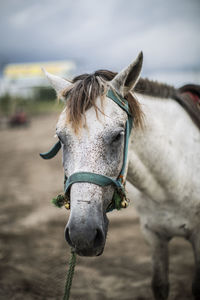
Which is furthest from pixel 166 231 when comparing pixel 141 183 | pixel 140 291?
pixel 140 291

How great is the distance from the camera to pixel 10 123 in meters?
20.4

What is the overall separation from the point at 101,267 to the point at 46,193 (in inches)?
137

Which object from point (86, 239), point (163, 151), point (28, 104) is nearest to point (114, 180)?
point (86, 239)

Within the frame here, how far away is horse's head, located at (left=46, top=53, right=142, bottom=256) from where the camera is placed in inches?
62.2

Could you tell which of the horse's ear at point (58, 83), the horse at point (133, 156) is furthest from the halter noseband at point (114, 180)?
the horse's ear at point (58, 83)

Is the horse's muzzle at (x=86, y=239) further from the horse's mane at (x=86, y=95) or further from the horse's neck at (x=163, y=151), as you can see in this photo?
the horse's neck at (x=163, y=151)

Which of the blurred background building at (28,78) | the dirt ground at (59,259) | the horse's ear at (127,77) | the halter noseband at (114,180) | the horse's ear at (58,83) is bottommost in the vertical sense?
the blurred background building at (28,78)

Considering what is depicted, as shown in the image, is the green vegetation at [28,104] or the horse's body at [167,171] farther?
the green vegetation at [28,104]

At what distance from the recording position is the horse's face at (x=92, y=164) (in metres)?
1.57

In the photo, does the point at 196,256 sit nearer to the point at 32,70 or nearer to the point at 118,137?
the point at 118,137

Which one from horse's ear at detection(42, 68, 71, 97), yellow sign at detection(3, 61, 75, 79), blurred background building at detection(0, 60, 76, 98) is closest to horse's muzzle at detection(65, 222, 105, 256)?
horse's ear at detection(42, 68, 71, 97)

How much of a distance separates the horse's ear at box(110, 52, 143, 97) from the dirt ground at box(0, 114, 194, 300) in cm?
139

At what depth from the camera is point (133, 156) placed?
223cm

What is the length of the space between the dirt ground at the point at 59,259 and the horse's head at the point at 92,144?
1.33 meters
